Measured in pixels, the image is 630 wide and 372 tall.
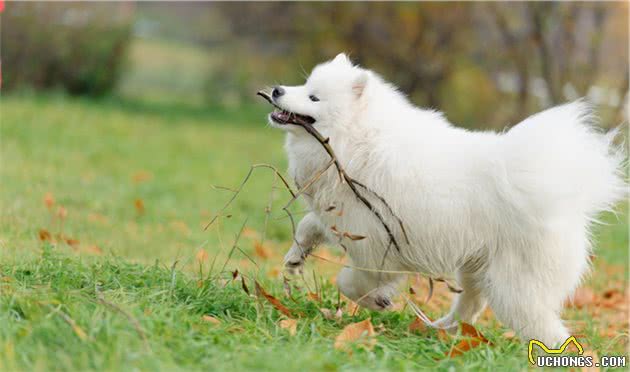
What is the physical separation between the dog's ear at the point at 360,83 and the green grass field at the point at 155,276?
842 millimetres

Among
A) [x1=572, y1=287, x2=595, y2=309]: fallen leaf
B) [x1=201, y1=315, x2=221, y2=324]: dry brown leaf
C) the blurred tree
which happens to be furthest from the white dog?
the blurred tree

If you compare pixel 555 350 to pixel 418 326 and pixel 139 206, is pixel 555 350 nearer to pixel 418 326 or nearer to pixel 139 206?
pixel 418 326

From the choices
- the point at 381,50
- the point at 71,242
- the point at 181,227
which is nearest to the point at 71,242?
the point at 71,242

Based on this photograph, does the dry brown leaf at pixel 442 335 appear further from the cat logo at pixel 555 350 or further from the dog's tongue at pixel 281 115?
the dog's tongue at pixel 281 115

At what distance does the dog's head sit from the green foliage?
37.1 feet

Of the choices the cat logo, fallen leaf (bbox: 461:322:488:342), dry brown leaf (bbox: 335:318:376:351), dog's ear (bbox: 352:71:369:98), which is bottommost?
the cat logo

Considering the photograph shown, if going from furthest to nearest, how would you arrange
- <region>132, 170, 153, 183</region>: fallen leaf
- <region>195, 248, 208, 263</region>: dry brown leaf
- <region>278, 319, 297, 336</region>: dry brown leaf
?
1. <region>132, 170, 153, 183</region>: fallen leaf
2. <region>195, 248, 208, 263</region>: dry brown leaf
3. <region>278, 319, 297, 336</region>: dry brown leaf

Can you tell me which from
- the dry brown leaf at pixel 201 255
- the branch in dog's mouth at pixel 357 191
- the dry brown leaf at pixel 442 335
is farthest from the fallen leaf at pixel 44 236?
the dry brown leaf at pixel 442 335

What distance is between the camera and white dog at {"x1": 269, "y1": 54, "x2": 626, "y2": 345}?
452cm

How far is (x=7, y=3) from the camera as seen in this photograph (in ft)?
48.2

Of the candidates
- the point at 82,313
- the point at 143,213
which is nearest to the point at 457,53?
the point at 143,213

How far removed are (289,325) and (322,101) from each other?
3.92 ft

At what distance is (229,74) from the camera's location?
1736 cm

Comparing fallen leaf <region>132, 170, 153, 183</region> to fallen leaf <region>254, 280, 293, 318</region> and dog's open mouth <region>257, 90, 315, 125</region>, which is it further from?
fallen leaf <region>254, 280, 293, 318</region>
